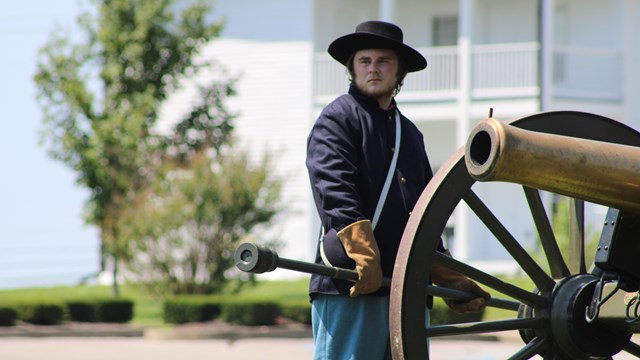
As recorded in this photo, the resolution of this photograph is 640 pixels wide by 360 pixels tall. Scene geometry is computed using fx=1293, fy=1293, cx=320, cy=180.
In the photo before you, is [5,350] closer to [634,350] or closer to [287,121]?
[634,350]

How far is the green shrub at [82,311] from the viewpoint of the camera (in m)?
18.5

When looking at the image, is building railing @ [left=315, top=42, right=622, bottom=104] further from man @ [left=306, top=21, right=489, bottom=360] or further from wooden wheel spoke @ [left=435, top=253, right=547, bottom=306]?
wooden wheel spoke @ [left=435, top=253, right=547, bottom=306]

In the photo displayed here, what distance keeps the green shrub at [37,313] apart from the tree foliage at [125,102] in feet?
8.40

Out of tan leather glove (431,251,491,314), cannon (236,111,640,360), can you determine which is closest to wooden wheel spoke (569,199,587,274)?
cannon (236,111,640,360)

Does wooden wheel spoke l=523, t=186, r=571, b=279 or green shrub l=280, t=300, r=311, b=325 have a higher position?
wooden wheel spoke l=523, t=186, r=571, b=279

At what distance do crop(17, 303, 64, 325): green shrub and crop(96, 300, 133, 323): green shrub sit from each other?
2.24ft

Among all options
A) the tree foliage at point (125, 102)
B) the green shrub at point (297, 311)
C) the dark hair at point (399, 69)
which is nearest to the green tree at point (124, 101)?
the tree foliage at point (125, 102)

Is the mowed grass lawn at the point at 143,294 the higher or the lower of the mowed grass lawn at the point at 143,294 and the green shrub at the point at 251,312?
the lower

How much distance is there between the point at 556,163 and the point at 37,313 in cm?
1520

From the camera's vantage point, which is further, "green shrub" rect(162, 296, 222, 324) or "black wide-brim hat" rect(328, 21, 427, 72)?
"green shrub" rect(162, 296, 222, 324)

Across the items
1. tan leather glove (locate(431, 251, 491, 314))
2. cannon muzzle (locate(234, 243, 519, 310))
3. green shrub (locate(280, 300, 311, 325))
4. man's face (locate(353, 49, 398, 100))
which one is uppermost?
man's face (locate(353, 49, 398, 100))

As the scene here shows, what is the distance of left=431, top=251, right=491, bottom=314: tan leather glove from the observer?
5.15 m

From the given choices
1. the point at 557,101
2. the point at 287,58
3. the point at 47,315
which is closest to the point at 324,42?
the point at 287,58

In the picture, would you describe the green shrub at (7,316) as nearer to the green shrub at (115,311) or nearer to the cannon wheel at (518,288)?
the green shrub at (115,311)
